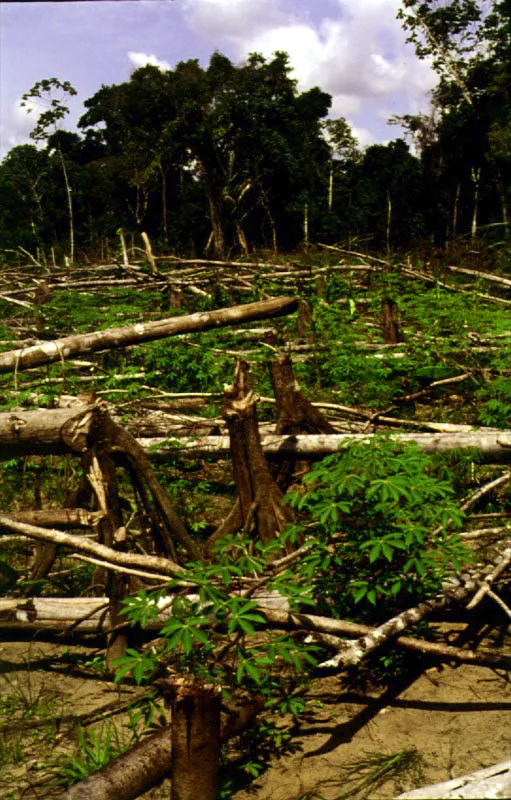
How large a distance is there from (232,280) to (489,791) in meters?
12.0

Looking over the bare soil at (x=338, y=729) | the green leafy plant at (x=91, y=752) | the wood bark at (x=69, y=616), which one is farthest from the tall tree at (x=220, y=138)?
the green leafy plant at (x=91, y=752)

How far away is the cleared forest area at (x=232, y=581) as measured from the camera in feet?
9.38

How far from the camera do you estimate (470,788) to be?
6.40 feet

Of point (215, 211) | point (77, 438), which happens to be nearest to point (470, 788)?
point (77, 438)

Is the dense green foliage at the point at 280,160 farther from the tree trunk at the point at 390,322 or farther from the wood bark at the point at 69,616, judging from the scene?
the wood bark at the point at 69,616

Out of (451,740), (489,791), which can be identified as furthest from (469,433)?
(489,791)

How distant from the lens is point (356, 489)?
3.74m

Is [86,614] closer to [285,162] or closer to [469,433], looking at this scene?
[469,433]

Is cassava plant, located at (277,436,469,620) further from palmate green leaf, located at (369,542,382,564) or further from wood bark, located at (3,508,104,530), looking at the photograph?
wood bark, located at (3,508,104,530)

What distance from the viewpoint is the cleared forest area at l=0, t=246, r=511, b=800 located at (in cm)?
286

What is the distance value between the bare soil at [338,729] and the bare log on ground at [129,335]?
9.18 ft

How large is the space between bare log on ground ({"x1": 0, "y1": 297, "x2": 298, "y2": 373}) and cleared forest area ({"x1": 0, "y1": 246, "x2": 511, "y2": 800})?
0.02 meters

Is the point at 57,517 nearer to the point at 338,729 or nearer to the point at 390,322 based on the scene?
the point at 338,729

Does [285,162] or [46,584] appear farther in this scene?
[285,162]
